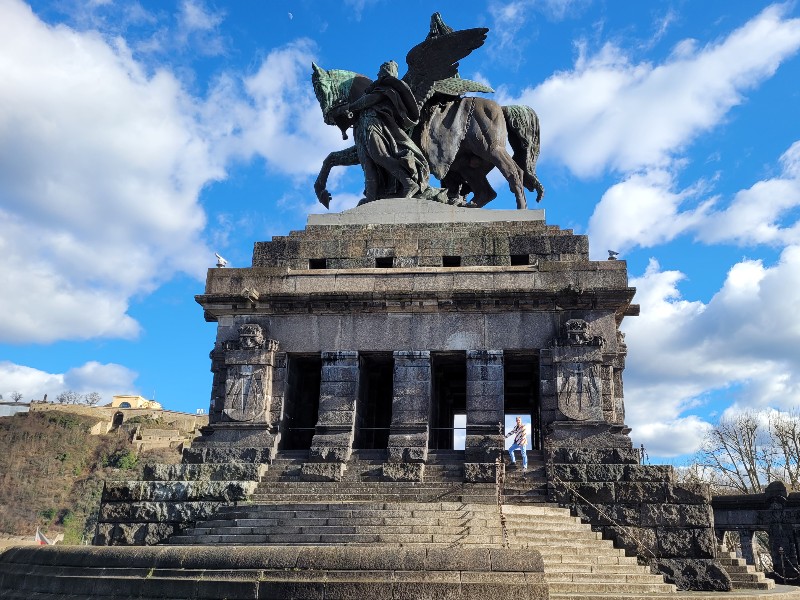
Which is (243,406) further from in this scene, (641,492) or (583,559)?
(641,492)

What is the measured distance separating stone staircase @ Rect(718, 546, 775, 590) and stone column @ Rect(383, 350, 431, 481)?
655 centimetres

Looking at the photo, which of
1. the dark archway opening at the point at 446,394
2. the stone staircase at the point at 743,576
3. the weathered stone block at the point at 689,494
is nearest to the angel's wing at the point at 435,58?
the dark archway opening at the point at 446,394

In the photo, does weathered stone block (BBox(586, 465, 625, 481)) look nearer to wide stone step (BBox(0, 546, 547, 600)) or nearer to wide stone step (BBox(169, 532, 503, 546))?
wide stone step (BBox(169, 532, 503, 546))

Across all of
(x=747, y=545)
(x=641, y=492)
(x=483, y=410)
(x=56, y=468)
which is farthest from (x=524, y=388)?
(x=56, y=468)

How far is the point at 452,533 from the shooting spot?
485 inches

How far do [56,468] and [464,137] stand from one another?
88.7 metres

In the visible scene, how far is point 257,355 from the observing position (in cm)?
1797

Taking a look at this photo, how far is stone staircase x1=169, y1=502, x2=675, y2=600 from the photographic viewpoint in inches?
467

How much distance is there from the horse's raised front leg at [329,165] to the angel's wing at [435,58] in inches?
105

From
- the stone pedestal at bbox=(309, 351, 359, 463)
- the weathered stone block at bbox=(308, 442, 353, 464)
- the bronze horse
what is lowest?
the weathered stone block at bbox=(308, 442, 353, 464)

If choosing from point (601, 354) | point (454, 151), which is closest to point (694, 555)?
point (601, 354)

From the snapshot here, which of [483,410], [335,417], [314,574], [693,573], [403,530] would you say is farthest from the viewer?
[335,417]

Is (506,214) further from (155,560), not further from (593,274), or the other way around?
(155,560)

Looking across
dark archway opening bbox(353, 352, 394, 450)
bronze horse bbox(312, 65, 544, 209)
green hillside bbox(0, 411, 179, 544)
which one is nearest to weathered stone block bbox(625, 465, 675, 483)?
dark archway opening bbox(353, 352, 394, 450)
